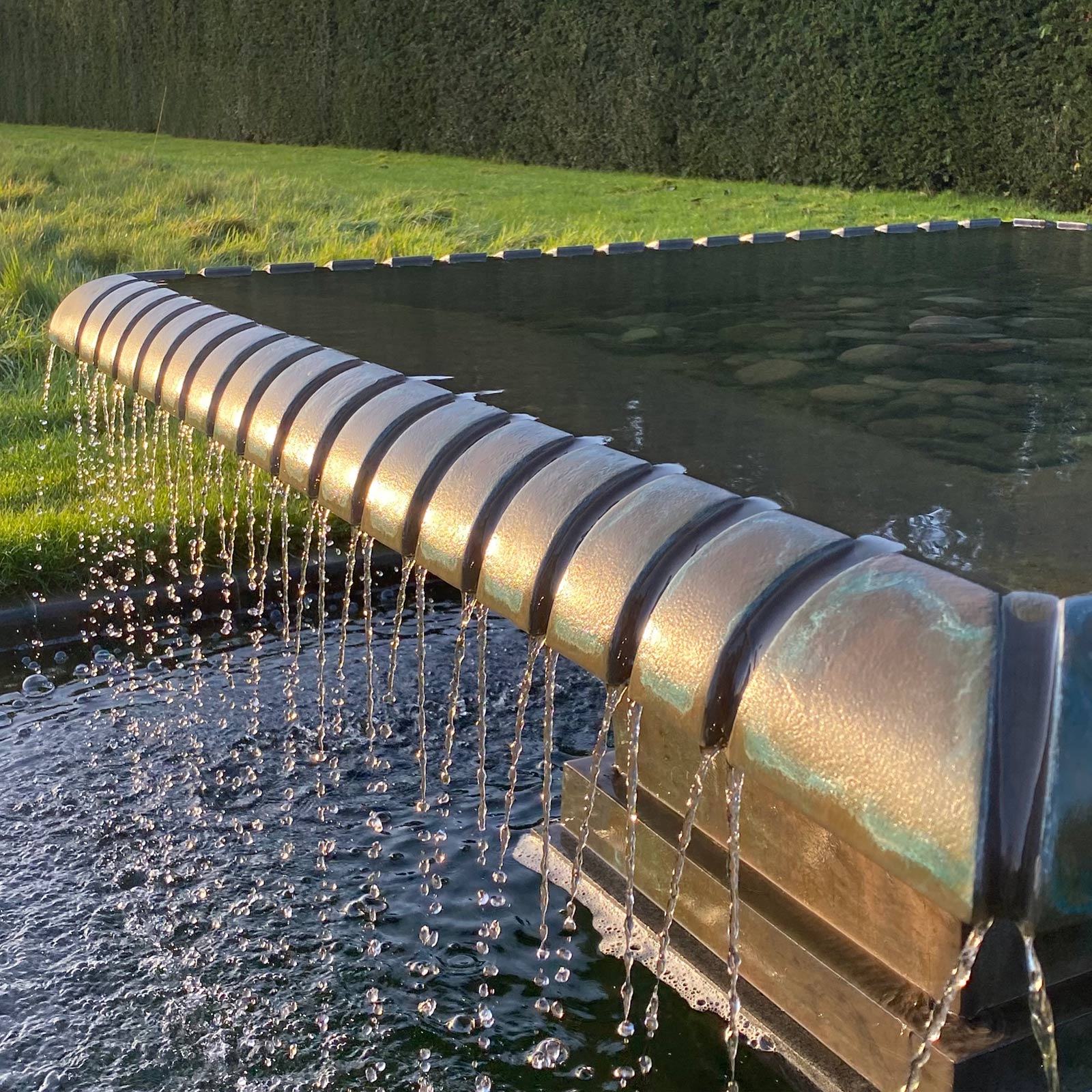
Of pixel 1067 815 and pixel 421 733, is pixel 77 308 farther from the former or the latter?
pixel 1067 815

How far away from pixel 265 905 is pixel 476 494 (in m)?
1.22

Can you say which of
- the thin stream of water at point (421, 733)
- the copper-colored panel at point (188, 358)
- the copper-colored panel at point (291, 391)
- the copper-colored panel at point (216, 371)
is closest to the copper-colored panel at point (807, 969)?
the thin stream of water at point (421, 733)

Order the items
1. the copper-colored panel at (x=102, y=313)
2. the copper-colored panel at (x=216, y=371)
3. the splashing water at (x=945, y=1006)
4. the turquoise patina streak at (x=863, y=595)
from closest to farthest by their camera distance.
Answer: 1. the turquoise patina streak at (x=863, y=595)
2. the splashing water at (x=945, y=1006)
3. the copper-colored panel at (x=216, y=371)
4. the copper-colored panel at (x=102, y=313)

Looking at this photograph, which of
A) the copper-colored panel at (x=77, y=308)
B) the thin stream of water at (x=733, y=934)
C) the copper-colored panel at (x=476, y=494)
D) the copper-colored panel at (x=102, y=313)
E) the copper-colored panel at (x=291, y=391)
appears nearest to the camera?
the thin stream of water at (x=733, y=934)

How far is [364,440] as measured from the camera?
2643mm

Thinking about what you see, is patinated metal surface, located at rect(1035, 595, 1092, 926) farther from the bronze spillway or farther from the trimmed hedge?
the trimmed hedge

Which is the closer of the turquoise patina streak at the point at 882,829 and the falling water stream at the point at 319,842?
the turquoise patina streak at the point at 882,829

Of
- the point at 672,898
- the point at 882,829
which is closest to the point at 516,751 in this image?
the point at 672,898

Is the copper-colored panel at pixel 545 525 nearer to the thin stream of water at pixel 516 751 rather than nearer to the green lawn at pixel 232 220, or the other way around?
the thin stream of water at pixel 516 751

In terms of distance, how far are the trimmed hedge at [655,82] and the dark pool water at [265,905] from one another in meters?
9.30

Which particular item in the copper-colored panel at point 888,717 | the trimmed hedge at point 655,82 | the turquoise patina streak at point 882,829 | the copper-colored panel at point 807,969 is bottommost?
the copper-colored panel at point 807,969

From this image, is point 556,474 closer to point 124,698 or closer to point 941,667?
point 941,667

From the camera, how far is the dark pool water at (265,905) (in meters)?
2.41

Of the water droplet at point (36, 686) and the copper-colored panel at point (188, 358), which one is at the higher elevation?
the copper-colored panel at point (188, 358)
